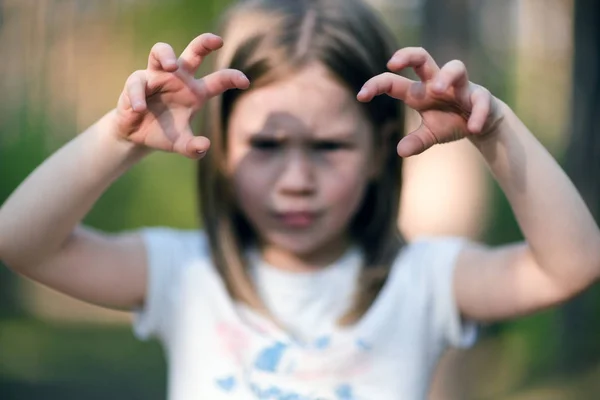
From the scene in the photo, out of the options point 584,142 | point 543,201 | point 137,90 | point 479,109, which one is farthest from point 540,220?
point 584,142

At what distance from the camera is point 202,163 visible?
0.90 m

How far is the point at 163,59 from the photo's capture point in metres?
0.62

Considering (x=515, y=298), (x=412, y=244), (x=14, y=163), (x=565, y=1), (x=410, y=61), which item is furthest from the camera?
(x=14, y=163)

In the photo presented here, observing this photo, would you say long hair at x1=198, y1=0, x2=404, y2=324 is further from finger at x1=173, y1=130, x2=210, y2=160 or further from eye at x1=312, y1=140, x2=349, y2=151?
finger at x1=173, y1=130, x2=210, y2=160

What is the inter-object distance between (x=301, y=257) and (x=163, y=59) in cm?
31

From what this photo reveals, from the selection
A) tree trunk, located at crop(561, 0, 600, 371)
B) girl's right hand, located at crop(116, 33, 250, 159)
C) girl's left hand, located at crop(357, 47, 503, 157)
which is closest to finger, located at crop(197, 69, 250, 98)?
girl's right hand, located at crop(116, 33, 250, 159)

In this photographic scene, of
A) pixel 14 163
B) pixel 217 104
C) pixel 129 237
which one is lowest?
pixel 14 163

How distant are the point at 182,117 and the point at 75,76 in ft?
4.05

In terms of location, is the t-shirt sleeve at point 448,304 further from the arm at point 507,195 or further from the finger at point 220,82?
the finger at point 220,82

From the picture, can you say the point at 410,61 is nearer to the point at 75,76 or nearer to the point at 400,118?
the point at 400,118

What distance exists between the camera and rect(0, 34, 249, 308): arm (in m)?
0.66

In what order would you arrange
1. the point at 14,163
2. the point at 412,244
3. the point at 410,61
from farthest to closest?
the point at 14,163 < the point at 412,244 < the point at 410,61

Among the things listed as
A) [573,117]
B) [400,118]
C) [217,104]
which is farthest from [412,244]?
[573,117]

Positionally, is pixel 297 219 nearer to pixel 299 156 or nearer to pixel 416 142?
pixel 299 156
